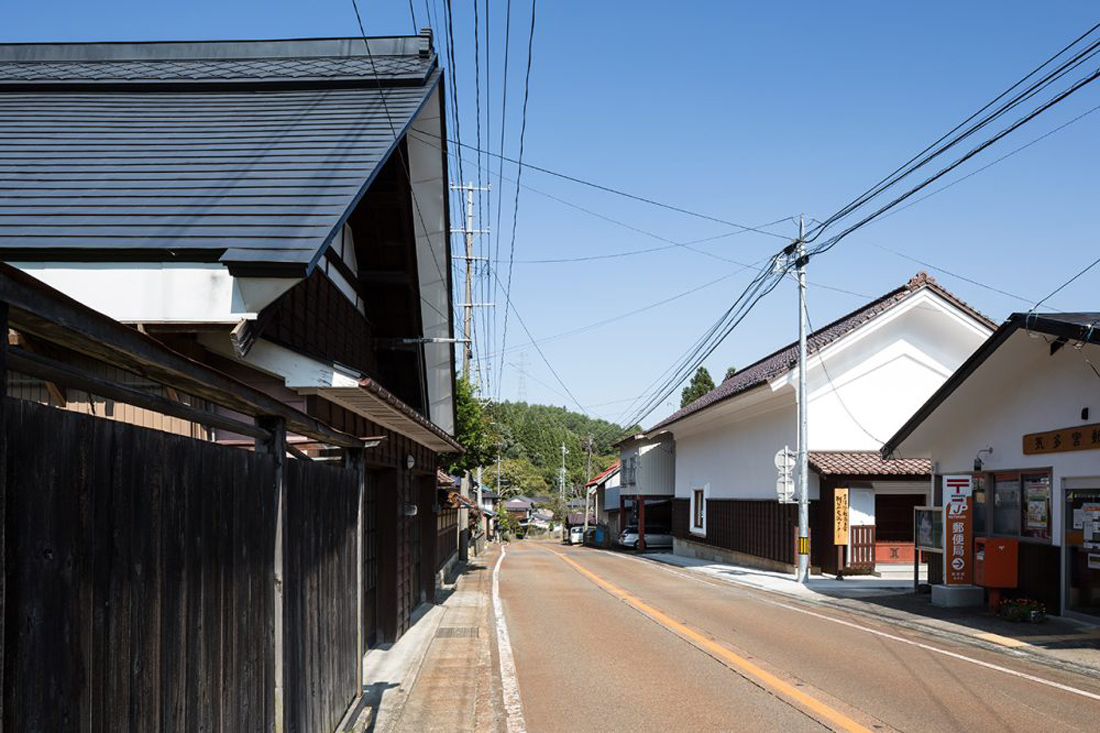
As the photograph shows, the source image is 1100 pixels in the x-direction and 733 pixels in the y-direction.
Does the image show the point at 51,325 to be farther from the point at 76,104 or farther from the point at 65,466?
the point at 76,104

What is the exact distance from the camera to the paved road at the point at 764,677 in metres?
7.91

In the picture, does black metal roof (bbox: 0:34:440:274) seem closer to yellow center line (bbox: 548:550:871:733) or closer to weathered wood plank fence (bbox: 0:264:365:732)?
weathered wood plank fence (bbox: 0:264:365:732)

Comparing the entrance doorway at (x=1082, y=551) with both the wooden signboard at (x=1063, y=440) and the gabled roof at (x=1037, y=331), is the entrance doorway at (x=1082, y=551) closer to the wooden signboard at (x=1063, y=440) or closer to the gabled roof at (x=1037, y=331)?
the wooden signboard at (x=1063, y=440)

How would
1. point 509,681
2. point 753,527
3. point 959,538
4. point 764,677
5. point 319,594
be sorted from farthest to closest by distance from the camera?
point 753,527 < point 959,538 < point 509,681 < point 764,677 < point 319,594

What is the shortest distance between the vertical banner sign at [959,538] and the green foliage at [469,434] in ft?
37.9

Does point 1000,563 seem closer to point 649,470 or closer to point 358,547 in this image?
point 358,547

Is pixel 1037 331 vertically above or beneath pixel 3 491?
above

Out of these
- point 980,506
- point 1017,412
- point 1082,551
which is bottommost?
point 1082,551

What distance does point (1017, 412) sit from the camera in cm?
1611

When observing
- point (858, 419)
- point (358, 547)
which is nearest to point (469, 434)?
point (858, 419)

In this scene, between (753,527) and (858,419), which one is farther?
(753,527)

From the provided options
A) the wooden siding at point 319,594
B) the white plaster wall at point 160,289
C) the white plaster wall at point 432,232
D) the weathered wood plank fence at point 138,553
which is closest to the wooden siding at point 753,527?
the white plaster wall at point 432,232

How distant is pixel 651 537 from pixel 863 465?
1044 inches

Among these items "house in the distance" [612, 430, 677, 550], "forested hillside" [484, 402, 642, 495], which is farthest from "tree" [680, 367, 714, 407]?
"forested hillside" [484, 402, 642, 495]
